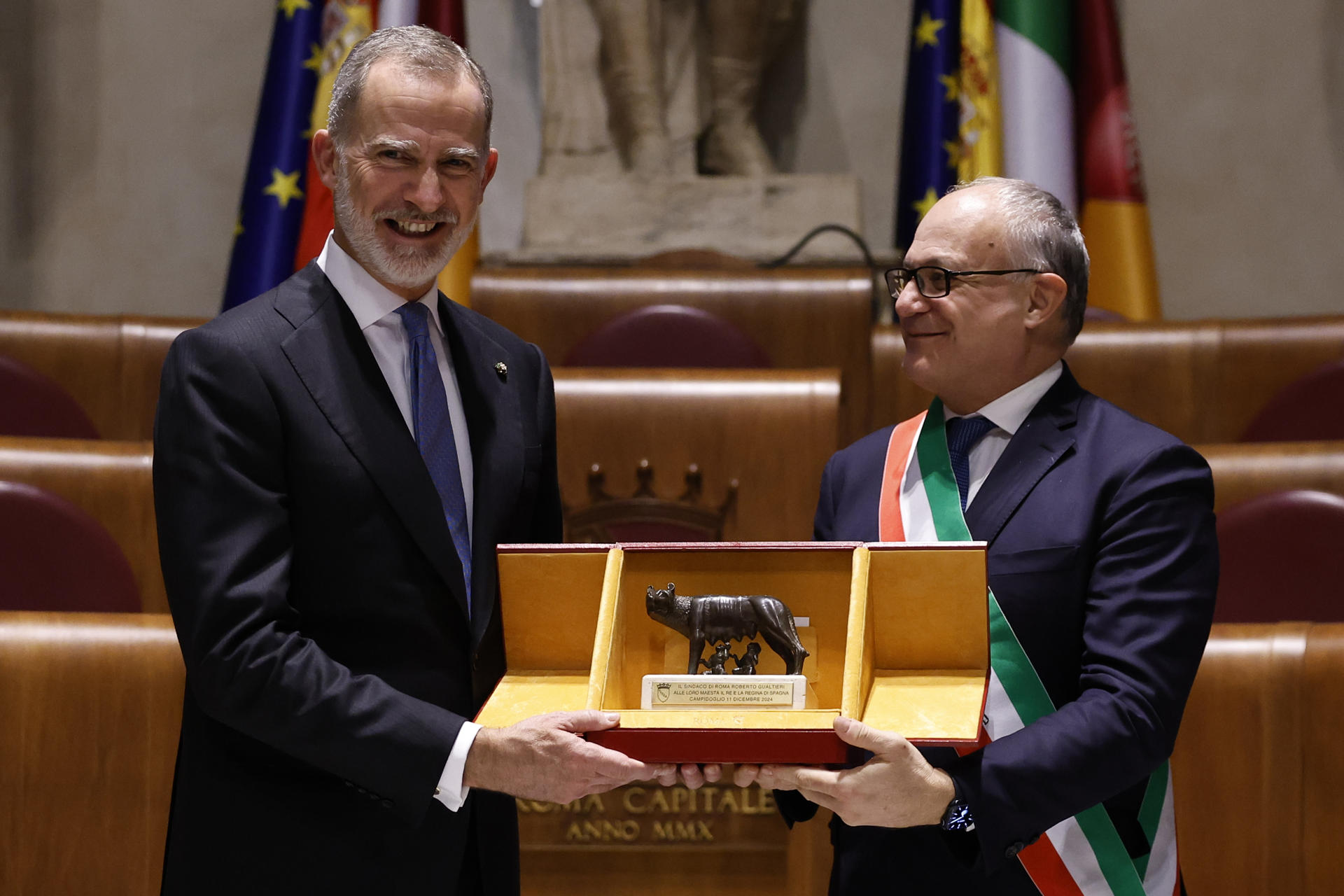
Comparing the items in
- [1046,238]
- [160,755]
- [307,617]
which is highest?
[1046,238]

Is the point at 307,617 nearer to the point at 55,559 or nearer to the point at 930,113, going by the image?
the point at 55,559

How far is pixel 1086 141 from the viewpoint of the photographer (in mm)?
4523

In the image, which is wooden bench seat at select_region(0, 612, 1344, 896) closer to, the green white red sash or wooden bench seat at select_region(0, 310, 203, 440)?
the green white red sash

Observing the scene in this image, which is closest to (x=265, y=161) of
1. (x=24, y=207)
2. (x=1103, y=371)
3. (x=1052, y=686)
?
(x=24, y=207)

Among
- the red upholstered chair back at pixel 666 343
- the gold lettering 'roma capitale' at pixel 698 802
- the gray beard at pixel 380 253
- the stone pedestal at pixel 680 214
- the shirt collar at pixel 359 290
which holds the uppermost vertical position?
the stone pedestal at pixel 680 214

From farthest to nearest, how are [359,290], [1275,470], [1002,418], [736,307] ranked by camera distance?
[736,307] < [1275,470] < [1002,418] < [359,290]

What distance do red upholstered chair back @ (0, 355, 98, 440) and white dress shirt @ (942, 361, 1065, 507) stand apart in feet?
7.59

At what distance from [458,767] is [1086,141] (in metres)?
3.77

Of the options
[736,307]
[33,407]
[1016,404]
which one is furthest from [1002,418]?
[33,407]

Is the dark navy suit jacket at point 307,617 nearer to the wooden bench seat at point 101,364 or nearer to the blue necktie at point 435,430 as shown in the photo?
the blue necktie at point 435,430

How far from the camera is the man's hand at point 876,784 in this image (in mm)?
1213

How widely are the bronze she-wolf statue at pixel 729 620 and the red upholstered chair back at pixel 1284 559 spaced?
1300mm

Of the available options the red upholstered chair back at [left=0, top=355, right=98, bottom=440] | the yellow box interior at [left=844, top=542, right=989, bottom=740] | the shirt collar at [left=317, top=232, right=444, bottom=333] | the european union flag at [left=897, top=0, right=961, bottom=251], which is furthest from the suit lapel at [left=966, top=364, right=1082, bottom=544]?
the european union flag at [left=897, top=0, right=961, bottom=251]

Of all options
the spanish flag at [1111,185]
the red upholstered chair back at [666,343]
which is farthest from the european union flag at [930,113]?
the red upholstered chair back at [666,343]
